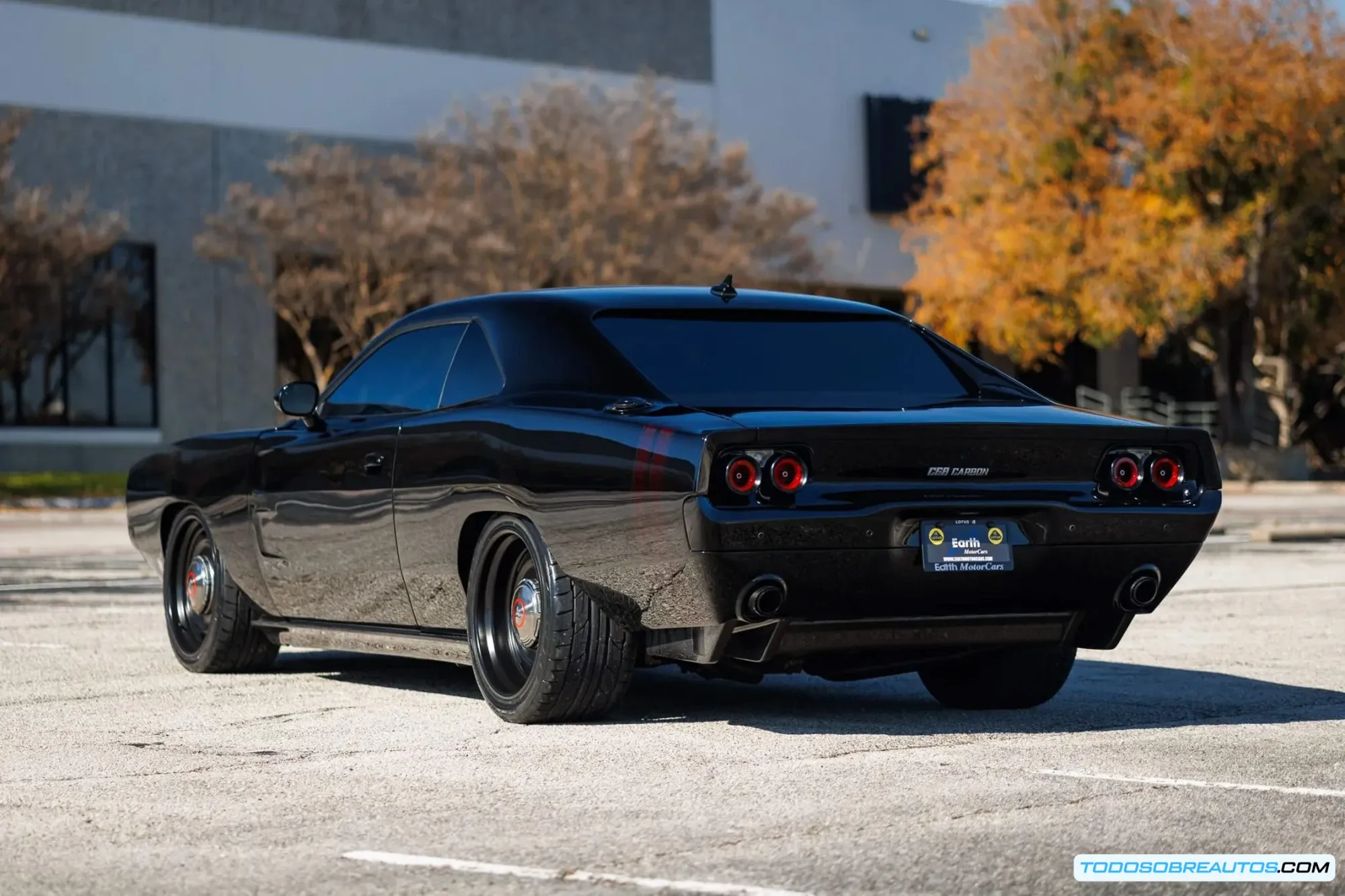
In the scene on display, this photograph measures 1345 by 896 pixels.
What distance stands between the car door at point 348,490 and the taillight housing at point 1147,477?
2.55 m

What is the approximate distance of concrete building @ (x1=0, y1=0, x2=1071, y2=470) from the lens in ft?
141

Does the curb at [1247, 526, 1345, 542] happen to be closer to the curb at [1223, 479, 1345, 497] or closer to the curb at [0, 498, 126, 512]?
the curb at [1223, 479, 1345, 497]

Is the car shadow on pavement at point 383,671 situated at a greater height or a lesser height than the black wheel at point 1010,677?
lesser

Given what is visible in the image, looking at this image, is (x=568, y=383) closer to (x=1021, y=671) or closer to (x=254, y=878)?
(x=1021, y=671)

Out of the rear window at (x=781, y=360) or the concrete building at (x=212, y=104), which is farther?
the concrete building at (x=212, y=104)

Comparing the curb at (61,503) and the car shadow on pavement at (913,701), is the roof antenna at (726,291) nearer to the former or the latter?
the car shadow on pavement at (913,701)

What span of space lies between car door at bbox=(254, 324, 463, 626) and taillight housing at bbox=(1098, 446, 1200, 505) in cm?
255

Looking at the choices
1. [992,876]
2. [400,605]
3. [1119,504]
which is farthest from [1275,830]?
[400,605]

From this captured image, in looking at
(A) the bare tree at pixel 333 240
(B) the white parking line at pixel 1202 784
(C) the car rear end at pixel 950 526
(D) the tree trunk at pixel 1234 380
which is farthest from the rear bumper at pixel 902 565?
(D) the tree trunk at pixel 1234 380

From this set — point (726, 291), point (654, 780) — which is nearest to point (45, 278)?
point (726, 291)

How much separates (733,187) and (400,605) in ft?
125

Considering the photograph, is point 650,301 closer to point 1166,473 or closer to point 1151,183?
point 1166,473

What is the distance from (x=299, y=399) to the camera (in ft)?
28.3

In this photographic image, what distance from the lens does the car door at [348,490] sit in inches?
317
